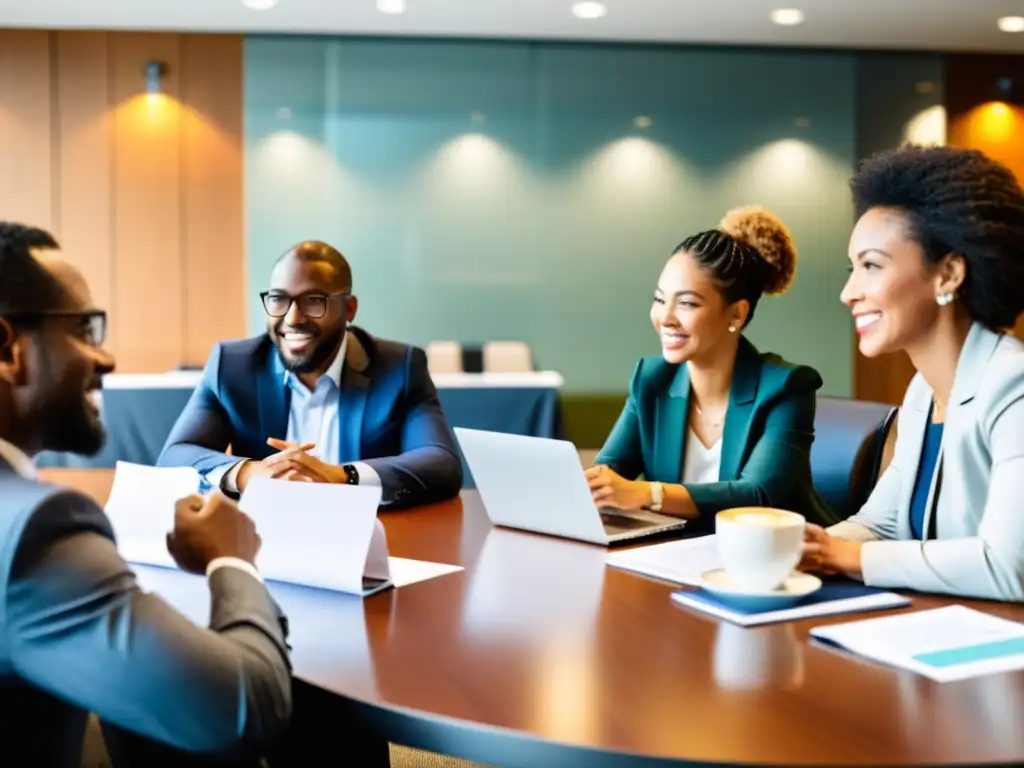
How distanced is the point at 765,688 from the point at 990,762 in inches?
9.3

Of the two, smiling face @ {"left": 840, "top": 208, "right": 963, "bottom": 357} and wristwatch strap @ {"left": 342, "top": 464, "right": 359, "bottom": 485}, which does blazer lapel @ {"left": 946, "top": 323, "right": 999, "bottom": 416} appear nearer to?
smiling face @ {"left": 840, "top": 208, "right": 963, "bottom": 357}

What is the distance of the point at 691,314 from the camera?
7.45 feet

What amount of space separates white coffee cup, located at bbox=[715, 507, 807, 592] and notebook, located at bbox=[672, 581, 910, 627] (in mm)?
39

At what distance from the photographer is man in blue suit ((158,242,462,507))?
2441 mm

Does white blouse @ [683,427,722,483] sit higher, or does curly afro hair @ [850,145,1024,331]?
curly afro hair @ [850,145,1024,331]

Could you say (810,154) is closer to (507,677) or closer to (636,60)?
(636,60)

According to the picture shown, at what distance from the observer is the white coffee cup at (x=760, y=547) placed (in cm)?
139

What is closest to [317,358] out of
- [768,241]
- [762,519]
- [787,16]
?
[768,241]

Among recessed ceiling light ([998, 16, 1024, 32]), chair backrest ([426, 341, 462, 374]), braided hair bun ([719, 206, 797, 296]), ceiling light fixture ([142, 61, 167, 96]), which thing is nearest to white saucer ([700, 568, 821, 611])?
braided hair bun ([719, 206, 797, 296])

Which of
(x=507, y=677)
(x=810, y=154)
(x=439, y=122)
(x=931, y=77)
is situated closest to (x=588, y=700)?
(x=507, y=677)

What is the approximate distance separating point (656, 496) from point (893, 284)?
1.73 feet

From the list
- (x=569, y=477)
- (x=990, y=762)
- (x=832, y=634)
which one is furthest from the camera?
(x=569, y=477)

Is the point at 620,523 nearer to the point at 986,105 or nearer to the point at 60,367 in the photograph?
the point at 60,367

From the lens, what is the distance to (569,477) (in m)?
1.77
